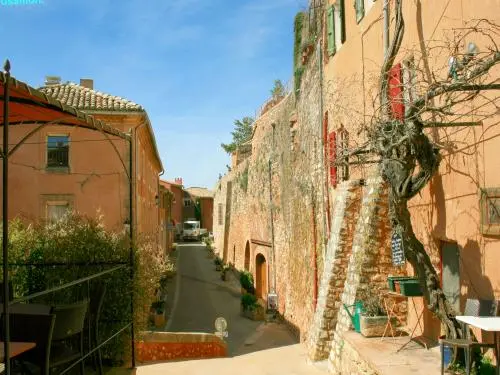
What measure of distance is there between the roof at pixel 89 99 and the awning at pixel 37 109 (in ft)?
32.9

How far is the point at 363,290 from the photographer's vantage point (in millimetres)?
9305

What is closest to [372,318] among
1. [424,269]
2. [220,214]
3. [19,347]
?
[424,269]

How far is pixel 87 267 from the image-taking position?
23.6 feet

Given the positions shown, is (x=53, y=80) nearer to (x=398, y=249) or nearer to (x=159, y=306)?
(x=159, y=306)

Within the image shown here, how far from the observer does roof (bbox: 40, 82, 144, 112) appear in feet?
51.1

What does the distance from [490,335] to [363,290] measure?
291 cm

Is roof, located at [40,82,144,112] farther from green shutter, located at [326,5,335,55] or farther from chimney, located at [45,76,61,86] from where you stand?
green shutter, located at [326,5,335,55]

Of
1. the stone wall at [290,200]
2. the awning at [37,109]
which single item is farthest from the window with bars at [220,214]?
the awning at [37,109]

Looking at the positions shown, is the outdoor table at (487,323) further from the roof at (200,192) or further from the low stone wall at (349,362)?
the roof at (200,192)

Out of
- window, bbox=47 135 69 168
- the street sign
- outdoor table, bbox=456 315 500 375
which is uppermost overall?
window, bbox=47 135 69 168

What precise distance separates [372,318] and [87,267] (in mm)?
4685

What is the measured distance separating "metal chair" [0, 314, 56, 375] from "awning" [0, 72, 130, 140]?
160 cm

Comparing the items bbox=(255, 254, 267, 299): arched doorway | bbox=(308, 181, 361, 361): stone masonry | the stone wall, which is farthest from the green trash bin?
bbox=(255, 254, 267, 299): arched doorway

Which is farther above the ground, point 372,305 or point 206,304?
point 372,305
